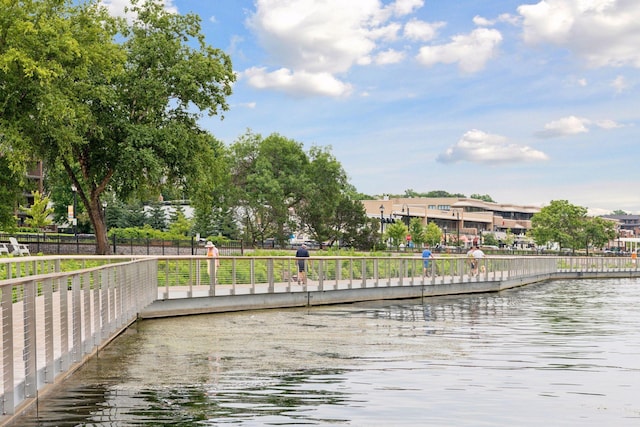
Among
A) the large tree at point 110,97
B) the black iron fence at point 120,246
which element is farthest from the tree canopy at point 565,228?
the large tree at point 110,97

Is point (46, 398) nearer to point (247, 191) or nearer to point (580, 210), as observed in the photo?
point (247, 191)

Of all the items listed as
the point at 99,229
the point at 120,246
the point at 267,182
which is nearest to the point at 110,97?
the point at 99,229

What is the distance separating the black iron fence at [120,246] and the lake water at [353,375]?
37245mm

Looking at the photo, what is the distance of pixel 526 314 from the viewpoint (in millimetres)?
29578

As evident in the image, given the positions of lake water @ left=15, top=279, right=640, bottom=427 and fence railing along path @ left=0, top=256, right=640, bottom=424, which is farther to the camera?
lake water @ left=15, top=279, right=640, bottom=427

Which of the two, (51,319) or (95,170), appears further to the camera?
Result: (95,170)

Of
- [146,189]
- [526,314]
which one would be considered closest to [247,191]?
[146,189]

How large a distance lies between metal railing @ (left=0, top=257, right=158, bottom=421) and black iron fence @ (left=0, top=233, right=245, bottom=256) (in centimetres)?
4322

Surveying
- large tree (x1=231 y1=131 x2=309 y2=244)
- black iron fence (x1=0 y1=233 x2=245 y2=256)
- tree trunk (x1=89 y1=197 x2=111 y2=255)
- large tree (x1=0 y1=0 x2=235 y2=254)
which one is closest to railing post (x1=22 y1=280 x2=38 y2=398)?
large tree (x1=0 y1=0 x2=235 y2=254)

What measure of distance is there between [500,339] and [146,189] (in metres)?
37.2

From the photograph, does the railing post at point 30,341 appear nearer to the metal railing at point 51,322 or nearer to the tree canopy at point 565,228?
the metal railing at point 51,322

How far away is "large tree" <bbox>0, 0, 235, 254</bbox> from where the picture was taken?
43.0 metres

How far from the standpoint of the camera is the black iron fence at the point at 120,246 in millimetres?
60375

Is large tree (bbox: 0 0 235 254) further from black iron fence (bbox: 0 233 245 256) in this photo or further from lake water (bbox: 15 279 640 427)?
lake water (bbox: 15 279 640 427)
